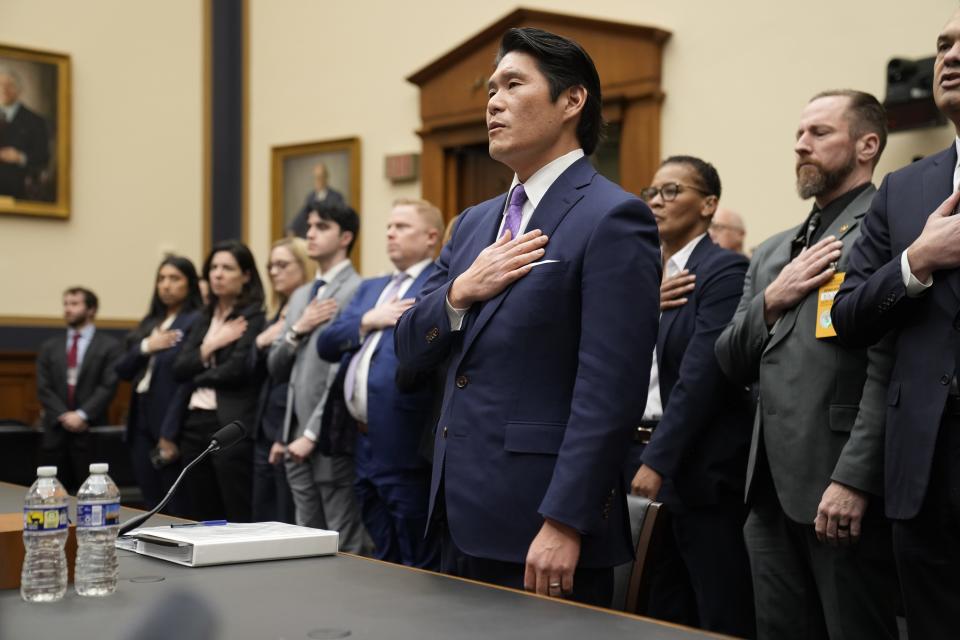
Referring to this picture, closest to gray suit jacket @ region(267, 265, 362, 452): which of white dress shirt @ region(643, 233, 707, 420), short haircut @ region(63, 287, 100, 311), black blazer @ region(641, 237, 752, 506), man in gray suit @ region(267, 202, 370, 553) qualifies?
man in gray suit @ region(267, 202, 370, 553)

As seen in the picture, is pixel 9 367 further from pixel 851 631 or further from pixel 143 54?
pixel 851 631

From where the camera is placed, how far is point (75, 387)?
Result: 686 cm

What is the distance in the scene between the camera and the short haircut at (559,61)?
2.13 metres

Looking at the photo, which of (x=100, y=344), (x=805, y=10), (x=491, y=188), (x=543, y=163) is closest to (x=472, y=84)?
(x=491, y=188)

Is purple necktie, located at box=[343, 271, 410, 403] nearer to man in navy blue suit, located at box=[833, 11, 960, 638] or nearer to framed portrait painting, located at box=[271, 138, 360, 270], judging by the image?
man in navy blue suit, located at box=[833, 11, 960, 638]

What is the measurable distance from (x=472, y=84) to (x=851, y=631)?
550 centimetres

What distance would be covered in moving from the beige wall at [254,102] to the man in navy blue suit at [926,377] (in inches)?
152

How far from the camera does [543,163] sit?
218cm

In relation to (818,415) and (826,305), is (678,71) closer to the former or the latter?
(826,305)

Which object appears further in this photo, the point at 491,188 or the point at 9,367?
the point at 9,367

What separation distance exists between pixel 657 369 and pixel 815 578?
95 centimetres

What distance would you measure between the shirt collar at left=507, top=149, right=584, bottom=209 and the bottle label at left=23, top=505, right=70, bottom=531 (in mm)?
1084

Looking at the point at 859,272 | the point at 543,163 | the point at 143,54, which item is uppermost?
the point at 143,54

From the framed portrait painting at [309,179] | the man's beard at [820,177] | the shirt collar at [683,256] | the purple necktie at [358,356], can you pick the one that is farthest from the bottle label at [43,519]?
the framed portrait painting at [309,179]
